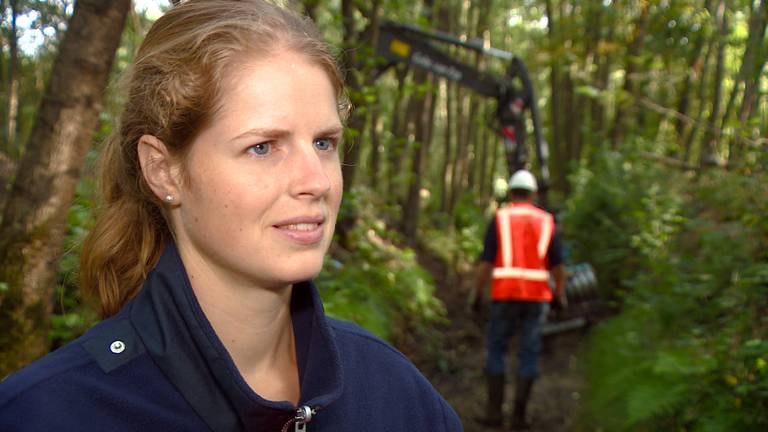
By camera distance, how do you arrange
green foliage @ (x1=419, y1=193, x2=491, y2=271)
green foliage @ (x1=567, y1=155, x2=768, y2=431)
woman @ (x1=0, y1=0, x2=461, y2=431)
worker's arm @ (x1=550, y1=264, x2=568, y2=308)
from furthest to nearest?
green foliage @ (x1=419, y1=193, x2=491, y2=271) → worker's arm @ (x1=550, y1=264, x2=568, y2=308) → green foliage @ (x1=567, y1=155, x2=768, y2=431) → woman @ (x1=0, y1=0, x2=461, y2=431)

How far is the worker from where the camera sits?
778 centimetres

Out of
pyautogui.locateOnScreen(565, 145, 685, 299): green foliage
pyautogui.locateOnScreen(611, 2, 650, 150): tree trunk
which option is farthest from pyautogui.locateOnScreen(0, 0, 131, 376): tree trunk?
pyautogui.locateOnScreen(611, 2, 650, 150): tree trunk

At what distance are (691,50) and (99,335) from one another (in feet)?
57.4

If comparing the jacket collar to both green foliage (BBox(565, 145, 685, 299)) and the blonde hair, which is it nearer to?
the blonde hair

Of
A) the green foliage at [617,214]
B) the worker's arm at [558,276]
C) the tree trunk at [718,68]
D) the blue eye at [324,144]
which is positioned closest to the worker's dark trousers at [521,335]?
the worker's arm at [558,276]

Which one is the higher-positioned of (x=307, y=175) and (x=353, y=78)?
(x=353, y=78)

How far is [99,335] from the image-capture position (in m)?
1.54

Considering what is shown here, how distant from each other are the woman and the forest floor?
6.26 m

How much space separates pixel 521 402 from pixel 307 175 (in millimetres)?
6633

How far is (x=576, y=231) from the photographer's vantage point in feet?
44.0

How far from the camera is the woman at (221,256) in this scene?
1497 millimetres

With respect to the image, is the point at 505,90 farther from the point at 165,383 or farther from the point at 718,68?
the point at 165,383

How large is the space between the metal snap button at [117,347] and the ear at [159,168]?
373 mm

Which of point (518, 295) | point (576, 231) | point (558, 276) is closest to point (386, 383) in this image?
point (518, 295)
